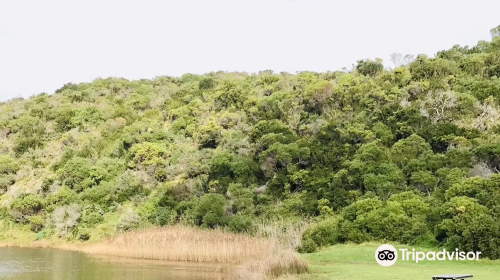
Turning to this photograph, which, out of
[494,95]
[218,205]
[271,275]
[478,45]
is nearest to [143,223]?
[218,205]

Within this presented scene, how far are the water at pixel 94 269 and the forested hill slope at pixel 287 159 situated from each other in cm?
581

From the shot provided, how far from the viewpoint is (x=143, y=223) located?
127 feet

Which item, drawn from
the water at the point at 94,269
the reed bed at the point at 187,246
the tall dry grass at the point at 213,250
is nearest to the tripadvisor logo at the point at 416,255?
the tall dry grass at the point at 213,250

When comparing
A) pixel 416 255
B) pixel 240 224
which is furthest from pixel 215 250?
pixel 416 255

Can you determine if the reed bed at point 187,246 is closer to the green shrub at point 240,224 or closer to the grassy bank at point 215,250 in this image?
the grassy bank at point 215,250

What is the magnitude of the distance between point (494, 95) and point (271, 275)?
2981 centimetres

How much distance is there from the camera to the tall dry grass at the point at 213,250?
18922 millimetres

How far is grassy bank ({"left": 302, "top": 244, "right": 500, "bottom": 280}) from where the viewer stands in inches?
646

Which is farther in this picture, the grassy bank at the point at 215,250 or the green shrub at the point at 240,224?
the green shrub at the point at 240,224

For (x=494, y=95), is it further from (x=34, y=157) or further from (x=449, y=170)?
(x=34, y=157)

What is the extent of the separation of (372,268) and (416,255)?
403 cm

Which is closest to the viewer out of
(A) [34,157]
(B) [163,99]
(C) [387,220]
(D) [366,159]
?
(C) [387,220]

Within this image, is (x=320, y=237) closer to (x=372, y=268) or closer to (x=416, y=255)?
(x=416, y=255)

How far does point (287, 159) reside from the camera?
129 feet
